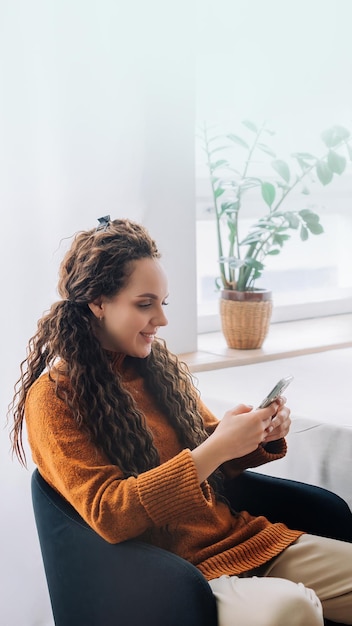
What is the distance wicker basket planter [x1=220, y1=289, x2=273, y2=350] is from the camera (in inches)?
96.1

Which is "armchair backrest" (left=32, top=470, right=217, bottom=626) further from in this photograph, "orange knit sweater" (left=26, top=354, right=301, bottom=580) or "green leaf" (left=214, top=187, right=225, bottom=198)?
"green leaf" (left=214, top=187, right=225, bottom=198)

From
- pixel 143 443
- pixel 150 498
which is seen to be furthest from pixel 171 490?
pixel 143 443

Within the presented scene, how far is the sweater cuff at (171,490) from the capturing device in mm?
1322

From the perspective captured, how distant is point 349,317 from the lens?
10.2 ft

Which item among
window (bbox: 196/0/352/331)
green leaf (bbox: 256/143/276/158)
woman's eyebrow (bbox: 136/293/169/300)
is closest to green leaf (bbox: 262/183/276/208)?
green leaf (bbox: 256/143/276/158)

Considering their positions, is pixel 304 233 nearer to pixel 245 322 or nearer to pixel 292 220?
pixel 292 220

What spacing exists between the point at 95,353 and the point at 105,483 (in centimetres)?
24

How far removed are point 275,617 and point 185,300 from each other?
1.21 metres

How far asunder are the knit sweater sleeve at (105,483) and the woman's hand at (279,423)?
251 millimetres

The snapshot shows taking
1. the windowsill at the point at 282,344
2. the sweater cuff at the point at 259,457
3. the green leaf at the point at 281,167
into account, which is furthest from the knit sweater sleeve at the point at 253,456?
the green leaf at the point at 281,167

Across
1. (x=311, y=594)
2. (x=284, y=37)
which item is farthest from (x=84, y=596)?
(x=284, y=37)

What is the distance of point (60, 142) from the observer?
1.95 m

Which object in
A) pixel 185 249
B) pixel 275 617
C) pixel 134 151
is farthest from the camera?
pixel 185 249

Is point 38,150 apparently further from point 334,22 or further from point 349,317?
point 349,317
